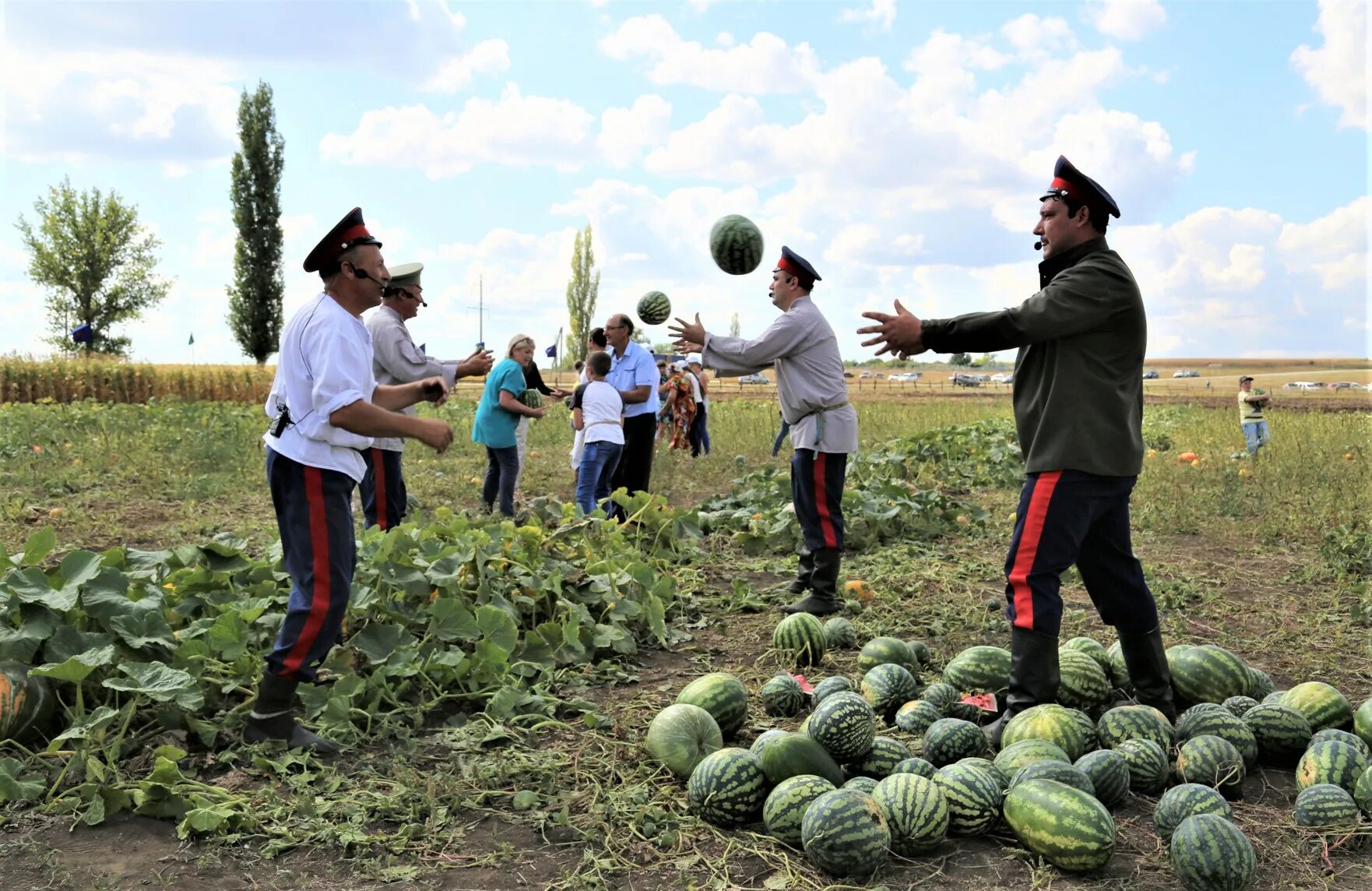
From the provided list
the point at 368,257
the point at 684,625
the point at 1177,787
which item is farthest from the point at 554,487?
the point at 1177,787

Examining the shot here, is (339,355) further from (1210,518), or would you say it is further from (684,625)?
(1210,518)

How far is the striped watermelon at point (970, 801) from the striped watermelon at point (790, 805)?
0.40 meters

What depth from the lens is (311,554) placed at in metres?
3.95

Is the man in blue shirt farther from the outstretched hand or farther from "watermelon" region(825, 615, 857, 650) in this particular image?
the outstretched hand

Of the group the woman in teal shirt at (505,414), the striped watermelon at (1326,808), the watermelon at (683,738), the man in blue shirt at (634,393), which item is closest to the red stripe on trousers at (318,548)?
the watermelon at (683,738)

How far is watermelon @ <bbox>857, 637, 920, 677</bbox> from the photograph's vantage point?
4.90 meters

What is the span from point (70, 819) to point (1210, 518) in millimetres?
9649

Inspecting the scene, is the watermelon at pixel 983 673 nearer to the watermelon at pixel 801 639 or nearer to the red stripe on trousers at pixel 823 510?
the watermelon at pixel 801 639

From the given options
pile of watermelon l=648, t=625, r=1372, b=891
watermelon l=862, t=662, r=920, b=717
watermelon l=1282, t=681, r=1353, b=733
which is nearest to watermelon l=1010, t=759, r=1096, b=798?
pile of watermelon l=648, t=625, r=1372, b=891

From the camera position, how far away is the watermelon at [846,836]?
3.03m

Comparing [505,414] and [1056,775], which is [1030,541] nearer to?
[1056,775]

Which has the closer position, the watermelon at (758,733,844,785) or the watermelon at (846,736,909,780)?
the watermelon at (758,733,844,785)

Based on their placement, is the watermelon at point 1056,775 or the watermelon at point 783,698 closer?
the watermelon at point 1056,775

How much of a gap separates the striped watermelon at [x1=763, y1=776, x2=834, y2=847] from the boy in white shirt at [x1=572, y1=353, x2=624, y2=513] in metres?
5.50
